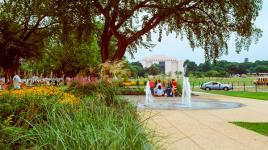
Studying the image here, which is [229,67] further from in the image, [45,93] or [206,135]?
[45,93]

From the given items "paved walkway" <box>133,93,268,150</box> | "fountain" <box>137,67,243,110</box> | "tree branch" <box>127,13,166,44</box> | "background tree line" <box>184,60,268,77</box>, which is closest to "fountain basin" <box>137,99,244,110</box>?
"fountain" <box>137,67,243,110</box>

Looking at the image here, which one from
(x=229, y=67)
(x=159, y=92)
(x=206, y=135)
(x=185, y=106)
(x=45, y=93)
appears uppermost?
(x=229, y=67)

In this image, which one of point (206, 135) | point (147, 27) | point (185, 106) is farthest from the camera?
point (147, 27)

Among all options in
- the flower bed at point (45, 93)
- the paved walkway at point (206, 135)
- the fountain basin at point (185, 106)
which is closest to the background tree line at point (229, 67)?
the fountain basin at point (185, 106)

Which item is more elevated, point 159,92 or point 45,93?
point 45,93

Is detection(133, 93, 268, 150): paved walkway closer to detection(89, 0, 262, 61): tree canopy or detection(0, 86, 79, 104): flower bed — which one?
detection(0, 86, 79, 104): flower bed

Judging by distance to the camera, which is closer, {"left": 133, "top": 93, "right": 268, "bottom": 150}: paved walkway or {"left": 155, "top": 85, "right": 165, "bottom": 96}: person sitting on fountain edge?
{"left": 133, "top": 93, "right": 268, "bottom": 150}: paved walkway

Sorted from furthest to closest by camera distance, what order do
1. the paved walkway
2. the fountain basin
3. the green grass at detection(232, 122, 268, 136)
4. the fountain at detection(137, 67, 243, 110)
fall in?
the fountain at detection(137, 67, 243, 110) → the fountain basin → the green grass at detection(232, 122, 268, 136) → the paved walkway

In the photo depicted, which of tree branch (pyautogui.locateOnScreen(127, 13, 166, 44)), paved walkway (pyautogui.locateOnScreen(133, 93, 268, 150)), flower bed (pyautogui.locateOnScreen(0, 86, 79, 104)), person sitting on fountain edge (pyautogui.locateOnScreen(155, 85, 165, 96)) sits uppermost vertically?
tree branch (pyautogui.locateOnScreen(127, 13, 166, 44))

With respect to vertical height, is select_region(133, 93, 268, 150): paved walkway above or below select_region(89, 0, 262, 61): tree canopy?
below

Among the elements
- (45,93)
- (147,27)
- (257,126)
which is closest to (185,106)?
(257,126)

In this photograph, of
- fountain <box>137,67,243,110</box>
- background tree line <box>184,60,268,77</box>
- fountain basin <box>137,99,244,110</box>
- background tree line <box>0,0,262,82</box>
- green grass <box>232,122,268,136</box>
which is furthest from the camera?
background tree line <box>184,60,268,77</box>

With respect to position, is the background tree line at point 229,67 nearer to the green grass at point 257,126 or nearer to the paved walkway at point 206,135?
the paved walkway at point 206,135

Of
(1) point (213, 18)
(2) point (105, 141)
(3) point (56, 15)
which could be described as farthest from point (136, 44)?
(2) point (105, 141)
